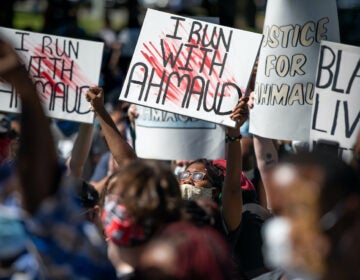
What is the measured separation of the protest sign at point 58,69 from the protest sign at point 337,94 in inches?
68.9

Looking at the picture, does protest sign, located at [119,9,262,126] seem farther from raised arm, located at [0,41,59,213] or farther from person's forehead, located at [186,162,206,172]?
raised arm, located at [0,41,59,213]

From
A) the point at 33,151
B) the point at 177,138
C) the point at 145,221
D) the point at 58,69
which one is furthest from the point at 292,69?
the point at 33,151

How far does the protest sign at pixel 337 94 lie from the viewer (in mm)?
4668

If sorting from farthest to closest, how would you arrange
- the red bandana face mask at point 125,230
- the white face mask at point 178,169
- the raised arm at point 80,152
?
the white face mask at point 178,169 < the raised arm at point 80,152 < the red bandana face mask at point 125,230

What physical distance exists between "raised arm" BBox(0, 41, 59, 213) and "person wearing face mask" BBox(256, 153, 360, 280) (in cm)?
63

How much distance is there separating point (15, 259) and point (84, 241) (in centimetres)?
24

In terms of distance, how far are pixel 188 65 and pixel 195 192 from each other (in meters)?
1.05

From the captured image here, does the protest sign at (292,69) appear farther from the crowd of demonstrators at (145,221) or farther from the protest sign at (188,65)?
the crowd of demonstrators at (145,221)

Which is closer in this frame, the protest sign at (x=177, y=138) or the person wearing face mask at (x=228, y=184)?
the person wearing face mask at (x=228, y=184)

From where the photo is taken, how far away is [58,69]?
614 centimetres

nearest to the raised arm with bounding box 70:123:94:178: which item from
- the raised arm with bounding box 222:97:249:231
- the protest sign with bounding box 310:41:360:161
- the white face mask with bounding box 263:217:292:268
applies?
the raised arm with bounding box 222:97:249:231

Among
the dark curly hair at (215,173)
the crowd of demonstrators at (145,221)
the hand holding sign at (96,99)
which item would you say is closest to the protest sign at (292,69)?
the dark curly hair at (215,173)

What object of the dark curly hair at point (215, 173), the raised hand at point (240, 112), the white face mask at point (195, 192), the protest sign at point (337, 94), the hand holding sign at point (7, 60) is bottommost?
the white face mask at point (195, 192)

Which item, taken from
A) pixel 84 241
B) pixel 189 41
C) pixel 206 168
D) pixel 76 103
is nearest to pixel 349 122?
pixel 206 168
